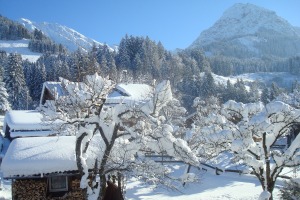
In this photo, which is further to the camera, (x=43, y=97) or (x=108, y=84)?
(x=43, y=97)

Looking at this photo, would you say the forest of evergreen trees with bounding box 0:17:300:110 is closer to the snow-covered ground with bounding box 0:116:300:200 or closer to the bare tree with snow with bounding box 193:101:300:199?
the snow-covered ground with bounding box 0:116:300:200

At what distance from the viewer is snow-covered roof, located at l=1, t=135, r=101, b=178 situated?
1514 centimetres

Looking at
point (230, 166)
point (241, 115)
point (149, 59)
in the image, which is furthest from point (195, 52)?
point (241, 115)

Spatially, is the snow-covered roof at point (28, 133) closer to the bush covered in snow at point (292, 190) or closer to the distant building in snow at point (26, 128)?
the distant building in snow at point (26, 128)

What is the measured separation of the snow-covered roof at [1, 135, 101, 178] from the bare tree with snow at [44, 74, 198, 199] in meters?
1.61

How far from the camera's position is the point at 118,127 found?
13.2 metres

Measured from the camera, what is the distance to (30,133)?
29.7 meters

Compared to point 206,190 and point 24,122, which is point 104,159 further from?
point 24,122

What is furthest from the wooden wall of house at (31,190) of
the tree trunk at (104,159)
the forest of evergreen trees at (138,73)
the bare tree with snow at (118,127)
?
the forest of evergreen trees at (138,73)

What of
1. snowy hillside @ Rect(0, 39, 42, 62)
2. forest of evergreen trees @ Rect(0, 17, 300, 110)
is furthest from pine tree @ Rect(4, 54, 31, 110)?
snowy hillside @ Rect(0, 39, 42, 62)

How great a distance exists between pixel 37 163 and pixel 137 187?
36.5ft

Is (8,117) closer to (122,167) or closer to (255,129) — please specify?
(122,167)

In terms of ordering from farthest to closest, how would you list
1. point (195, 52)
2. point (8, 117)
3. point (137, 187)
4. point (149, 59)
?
point (195, 52) < point (149, 59) < point (8, 117) < point (137, 187)

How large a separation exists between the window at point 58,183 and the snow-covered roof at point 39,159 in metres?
1.57
